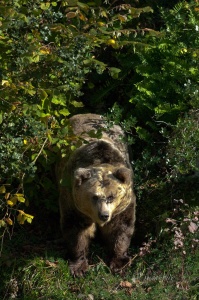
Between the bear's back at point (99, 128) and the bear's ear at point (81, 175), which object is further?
the bear's back at point (99, 128)

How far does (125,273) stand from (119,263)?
147 millimetres

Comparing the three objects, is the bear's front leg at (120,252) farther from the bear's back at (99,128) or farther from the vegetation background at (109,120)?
the bear's back at (99,128)

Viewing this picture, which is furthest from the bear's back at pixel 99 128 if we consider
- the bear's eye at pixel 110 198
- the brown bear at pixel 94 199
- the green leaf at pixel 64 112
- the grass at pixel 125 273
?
the bear's eye at pixel 110 198

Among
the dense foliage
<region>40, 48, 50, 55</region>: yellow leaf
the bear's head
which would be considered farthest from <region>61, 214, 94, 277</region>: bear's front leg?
<region>40, 48, 50, 55</region>: yellow leaf

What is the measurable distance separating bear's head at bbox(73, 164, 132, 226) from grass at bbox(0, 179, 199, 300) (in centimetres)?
69

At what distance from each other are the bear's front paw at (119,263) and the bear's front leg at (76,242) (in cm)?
28

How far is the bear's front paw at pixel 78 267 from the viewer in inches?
262

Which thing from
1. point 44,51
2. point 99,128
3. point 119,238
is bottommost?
point 119,238

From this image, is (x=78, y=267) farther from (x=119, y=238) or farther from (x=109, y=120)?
(x=109, y=120)

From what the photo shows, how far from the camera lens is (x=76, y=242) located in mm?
6738

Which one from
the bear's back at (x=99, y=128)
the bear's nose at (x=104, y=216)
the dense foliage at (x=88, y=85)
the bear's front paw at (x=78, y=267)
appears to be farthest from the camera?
the bear's back at (x=99, y=128)

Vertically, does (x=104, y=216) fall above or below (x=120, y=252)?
above

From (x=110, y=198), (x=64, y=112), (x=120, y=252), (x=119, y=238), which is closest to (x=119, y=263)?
(x=120, y=252)

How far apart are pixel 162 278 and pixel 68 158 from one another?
168 centimetres
